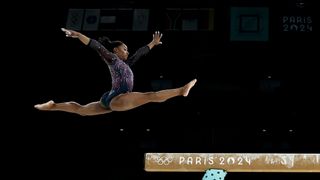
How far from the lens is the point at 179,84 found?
470 inches

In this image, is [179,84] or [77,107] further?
[179,84]

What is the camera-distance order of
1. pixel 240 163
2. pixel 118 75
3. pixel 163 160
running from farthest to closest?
1. pixel 163 160
2. pixel 240 163
3. pixel 118 75

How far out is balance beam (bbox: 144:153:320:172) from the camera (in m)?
10.6

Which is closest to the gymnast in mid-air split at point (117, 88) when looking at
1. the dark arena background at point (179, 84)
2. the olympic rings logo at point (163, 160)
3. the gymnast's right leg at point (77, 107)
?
the gymnast's right leg at point (77, 107)

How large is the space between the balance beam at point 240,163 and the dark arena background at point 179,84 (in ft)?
0.70

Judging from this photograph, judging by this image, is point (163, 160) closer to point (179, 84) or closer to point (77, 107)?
point (179, 84)

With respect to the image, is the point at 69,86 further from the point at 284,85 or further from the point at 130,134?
the point at 284,85

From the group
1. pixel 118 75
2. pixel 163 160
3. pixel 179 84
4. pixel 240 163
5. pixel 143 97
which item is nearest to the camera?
pixel 143 97

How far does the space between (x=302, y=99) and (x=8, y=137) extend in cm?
646

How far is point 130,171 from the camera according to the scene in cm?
1112

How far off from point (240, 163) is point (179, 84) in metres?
2.33

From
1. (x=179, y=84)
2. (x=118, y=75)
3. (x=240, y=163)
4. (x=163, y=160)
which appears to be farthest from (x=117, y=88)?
(x=179, y=84)

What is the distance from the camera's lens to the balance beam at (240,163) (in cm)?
1059

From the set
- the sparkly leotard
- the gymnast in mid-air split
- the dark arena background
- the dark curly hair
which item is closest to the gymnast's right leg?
the gymnast in mid-air split
